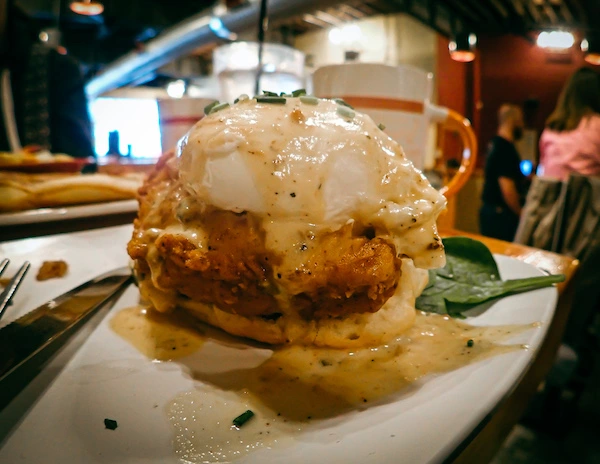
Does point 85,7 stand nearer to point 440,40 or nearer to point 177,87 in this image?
point 177,87

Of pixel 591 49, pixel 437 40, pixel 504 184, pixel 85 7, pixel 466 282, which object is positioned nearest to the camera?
pixel 466 282

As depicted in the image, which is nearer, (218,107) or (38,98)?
(218,107)

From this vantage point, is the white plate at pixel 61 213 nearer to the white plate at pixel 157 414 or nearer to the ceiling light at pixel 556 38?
the white plate at pixel 157 414

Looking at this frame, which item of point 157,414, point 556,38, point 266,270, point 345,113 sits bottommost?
point 157,414

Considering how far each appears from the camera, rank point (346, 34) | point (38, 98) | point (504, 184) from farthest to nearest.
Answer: point (346, 34), point (504, 184), point (38, 98)

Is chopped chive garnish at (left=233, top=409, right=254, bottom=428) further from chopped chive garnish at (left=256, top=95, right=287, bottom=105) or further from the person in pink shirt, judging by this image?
the person in pink shirt

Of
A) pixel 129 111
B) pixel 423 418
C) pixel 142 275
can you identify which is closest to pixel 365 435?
pixel 423 418

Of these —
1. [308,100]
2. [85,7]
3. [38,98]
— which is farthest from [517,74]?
[308,100]

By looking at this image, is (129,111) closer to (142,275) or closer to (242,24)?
(242,24)
